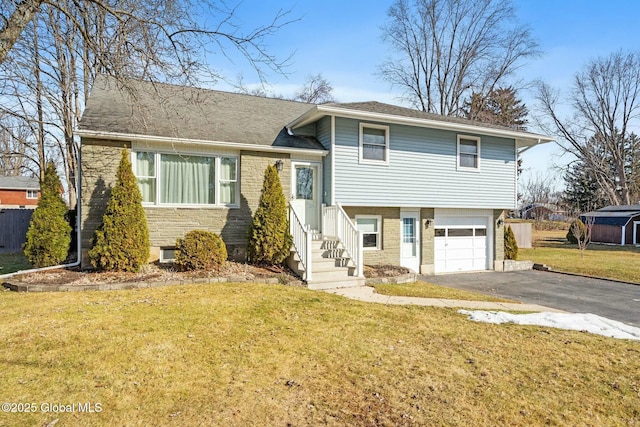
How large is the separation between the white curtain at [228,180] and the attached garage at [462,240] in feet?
22.4

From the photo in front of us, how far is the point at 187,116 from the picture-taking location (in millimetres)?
10367

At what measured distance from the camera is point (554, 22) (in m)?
14.3

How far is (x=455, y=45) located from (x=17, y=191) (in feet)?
125

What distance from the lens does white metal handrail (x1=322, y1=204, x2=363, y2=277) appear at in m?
9.27

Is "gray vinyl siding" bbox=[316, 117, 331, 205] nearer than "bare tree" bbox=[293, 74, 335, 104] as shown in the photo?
Yes

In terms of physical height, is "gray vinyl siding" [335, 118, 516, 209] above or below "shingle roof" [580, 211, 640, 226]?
above

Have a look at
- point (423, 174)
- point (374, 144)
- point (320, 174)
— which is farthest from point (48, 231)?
point (423, 174)

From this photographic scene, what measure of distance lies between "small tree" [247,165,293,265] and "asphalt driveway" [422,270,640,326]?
4.71 m

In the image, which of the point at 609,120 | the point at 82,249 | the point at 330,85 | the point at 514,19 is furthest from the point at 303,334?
the point at 609,120

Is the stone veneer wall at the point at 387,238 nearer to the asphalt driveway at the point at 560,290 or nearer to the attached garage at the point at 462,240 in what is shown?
the asphalt driveway at the point at 560,290

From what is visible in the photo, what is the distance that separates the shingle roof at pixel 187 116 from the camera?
29.6ft

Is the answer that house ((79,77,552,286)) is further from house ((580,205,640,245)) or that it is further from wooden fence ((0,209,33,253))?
house ((580,205,640,245))

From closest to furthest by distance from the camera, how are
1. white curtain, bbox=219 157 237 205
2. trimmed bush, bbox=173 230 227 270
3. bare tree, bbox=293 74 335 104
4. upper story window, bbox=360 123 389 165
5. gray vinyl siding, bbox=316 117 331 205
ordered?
trimmed bush, bbox=173 230 227 270, white curtain, bbox=219 157 237 205, gray vinyl siding, bbox=316 117 331 205, upper story window, bbox=360 123 389 165, bare tree, bbox=293 74 335 104

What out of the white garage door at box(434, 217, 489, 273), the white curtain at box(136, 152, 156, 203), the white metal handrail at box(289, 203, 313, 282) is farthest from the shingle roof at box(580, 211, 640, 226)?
the white curtain at box(136, 152, 156, 203)
